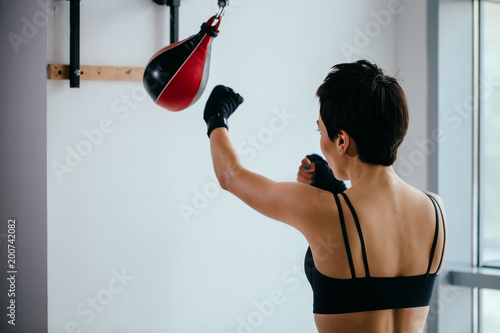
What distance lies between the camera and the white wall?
221 centimetres

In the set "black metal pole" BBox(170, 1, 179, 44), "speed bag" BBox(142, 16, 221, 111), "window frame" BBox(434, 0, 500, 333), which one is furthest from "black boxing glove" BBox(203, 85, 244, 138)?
"window frame" BBox(434, 0, 500, 333)

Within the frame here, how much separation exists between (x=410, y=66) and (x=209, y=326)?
1.89 metres

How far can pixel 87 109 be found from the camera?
7.28ft

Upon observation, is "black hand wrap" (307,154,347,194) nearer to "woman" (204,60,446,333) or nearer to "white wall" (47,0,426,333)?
"woman" (204,60,446,333)

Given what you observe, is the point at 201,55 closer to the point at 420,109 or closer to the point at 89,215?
the point at 89,215

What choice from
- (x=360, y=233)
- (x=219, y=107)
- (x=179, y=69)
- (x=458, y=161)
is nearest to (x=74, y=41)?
(x=179, y=69)

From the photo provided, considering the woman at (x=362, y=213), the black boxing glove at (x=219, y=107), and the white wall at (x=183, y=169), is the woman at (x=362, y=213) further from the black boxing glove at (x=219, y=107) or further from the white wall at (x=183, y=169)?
the white wall at (x=183, y=169)

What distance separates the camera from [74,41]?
209cm

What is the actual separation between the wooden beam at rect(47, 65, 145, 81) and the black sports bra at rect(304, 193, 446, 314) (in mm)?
1468

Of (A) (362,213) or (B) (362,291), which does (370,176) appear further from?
(B) (362,291)

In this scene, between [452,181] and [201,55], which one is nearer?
[201,55]

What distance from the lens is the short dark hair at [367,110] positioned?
114cm

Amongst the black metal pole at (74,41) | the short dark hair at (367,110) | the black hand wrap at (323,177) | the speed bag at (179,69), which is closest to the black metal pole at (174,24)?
the black metal pole at (74,41)

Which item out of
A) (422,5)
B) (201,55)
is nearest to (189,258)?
(201,55)
